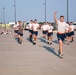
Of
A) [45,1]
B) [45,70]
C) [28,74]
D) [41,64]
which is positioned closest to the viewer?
[28,74]

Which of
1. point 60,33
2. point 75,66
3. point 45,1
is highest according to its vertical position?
point 45,1

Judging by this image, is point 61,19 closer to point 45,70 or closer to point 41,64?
point 41,64

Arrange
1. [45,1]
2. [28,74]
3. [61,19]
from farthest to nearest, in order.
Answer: [45,1] → [61,19] → [28,74]

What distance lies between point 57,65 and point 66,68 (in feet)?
2.57

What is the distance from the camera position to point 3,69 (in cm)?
1002

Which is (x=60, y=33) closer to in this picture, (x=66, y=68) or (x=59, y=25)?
(x=59, y=25)

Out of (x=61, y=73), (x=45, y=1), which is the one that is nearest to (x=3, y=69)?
(x=61, y=73)

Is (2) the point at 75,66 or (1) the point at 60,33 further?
(1) the point at 60,33

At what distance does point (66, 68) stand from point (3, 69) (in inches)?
86.3

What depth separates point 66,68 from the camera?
10.3 m

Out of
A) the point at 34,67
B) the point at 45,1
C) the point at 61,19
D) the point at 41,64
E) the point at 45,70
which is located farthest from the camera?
the point at 45,1

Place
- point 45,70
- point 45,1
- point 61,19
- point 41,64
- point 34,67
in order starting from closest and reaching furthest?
1. point 45,70
2. point 34,67
3. point 41,64
4. point 61,19
5. point 45,1

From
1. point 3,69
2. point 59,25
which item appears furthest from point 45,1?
point 3,69

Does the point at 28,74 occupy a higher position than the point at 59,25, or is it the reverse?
the point at 59,25
